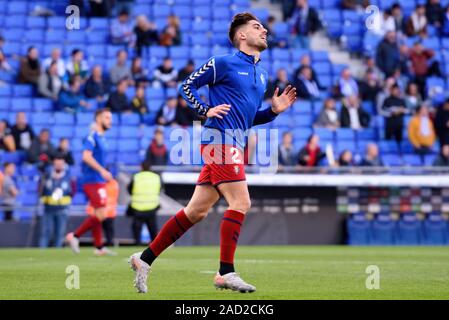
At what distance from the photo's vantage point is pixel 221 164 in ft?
30.4

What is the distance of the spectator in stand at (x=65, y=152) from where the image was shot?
22133 mm

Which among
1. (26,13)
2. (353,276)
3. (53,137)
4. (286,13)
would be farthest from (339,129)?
(353,276)

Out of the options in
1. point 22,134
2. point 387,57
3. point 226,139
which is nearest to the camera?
point 226,139

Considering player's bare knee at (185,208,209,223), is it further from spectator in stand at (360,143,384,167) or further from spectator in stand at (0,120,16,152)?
spectator in stand at (360,143,384,167)

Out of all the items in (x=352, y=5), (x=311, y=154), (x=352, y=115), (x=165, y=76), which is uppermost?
(x=352, y=5)

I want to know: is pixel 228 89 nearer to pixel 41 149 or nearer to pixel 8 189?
pixel 8 189

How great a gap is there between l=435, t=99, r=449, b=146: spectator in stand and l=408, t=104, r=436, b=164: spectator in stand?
0.48 feet

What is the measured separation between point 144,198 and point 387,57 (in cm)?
892

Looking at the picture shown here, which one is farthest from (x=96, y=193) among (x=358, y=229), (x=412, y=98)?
(x=412, y=98)

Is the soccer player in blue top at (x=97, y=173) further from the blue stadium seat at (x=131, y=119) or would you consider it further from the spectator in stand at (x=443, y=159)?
the spectator in stand at (x=443, y=159)

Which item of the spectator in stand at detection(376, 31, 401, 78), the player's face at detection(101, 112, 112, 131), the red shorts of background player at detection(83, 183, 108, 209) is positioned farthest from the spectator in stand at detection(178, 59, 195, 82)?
the player's face at detection(101, 112, 112, 131)

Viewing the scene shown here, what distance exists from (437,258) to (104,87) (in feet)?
36.5

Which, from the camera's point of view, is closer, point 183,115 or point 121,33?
point 183,115

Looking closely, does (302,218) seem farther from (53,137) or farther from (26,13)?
(26,13)
